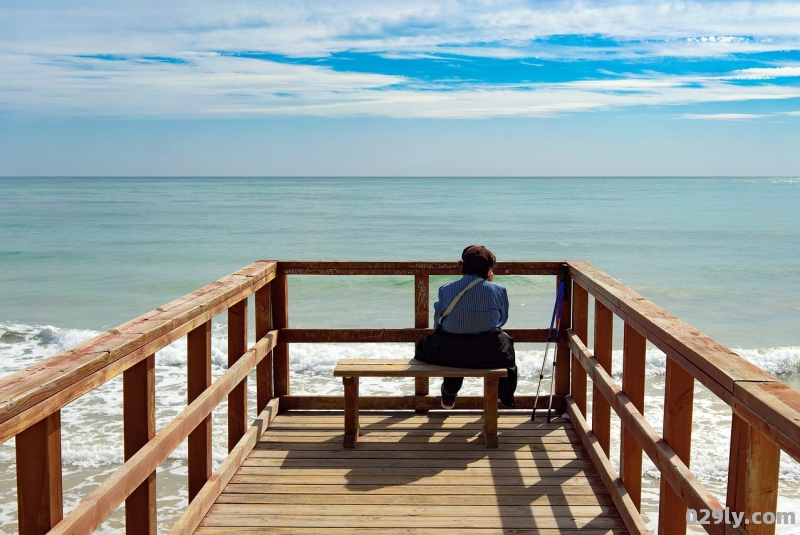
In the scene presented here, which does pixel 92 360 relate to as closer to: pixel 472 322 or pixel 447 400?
pixel 472 322

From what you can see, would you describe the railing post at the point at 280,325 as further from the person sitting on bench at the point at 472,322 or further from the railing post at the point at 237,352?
the person sitting on bench at the point at 472,322

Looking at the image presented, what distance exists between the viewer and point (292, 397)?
5.30 metres

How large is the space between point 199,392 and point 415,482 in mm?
1258

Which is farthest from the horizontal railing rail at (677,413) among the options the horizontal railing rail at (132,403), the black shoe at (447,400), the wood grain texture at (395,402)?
the horizontal railing rail at (132,403)

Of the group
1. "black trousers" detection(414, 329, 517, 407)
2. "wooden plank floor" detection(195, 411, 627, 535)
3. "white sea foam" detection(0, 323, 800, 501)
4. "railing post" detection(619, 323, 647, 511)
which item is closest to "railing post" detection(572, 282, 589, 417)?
"wooden plank floor" detection(195, 411, 627, 535)

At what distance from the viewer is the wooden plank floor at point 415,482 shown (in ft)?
11.4

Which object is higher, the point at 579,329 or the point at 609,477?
the point at 579,329

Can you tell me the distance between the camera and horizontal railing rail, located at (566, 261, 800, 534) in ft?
6.33

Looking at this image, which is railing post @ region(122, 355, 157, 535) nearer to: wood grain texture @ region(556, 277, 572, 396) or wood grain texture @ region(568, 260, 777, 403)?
wood grain texture @ region(568, 260, 777, 403)

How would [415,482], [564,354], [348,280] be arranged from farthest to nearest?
[348,280] → [564,354] → [415,482]

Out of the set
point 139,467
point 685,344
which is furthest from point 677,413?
point 139,467

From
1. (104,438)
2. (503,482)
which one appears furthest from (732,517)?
(104,438)

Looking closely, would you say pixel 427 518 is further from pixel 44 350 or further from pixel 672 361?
pixel 44 350

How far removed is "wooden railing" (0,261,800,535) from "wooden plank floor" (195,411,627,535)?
0.39 feet
